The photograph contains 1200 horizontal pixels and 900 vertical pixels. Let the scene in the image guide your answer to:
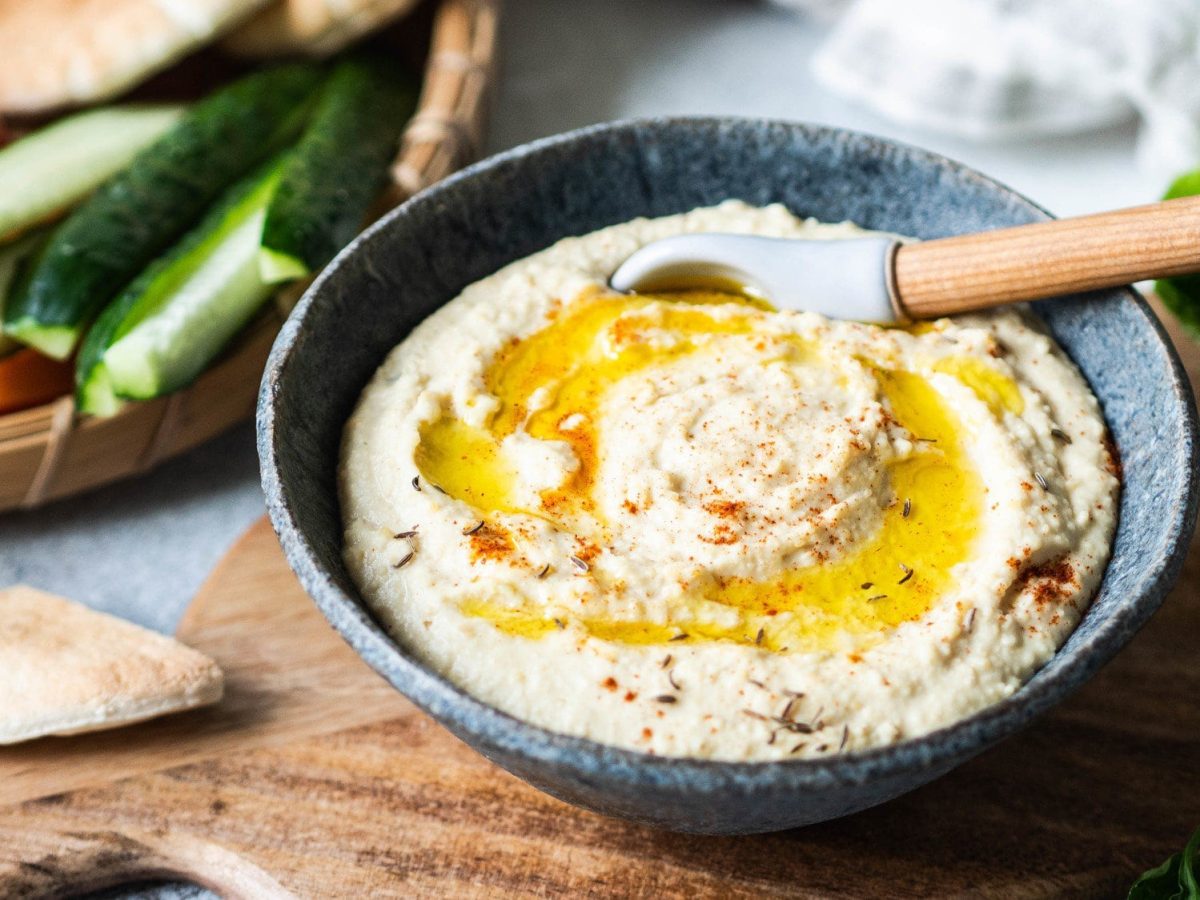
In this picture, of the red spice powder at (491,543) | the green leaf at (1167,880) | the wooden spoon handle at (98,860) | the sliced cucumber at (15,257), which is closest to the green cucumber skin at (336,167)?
the sliced cucumber at (15,257)

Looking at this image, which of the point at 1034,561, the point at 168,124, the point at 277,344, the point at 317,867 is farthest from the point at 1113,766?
the point at 168,124

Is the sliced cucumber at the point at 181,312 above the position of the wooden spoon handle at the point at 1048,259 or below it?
below

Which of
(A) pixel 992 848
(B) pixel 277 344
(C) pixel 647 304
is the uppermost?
(C) pixel 647 304

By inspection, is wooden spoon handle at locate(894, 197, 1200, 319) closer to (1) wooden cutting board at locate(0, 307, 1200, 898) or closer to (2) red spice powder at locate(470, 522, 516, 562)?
(1) wooden cutting board at locate(0, 307, 1200, 898)

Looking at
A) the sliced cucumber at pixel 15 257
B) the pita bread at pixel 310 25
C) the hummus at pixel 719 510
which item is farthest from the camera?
the pita bread at pixel 310 25

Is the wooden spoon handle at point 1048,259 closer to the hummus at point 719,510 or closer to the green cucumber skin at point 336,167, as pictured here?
the hummus at point 719,510

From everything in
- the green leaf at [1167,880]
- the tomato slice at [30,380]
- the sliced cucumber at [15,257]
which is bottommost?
the tomato slice at [30,380]

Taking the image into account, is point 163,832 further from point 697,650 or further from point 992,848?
point 992,848
